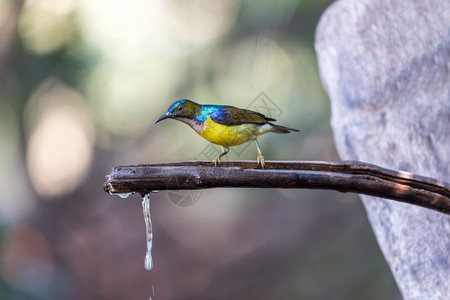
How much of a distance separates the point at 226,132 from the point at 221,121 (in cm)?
4

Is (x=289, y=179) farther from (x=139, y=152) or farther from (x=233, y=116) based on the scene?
(x=139, y=152)

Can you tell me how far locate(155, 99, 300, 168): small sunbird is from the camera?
194 cm

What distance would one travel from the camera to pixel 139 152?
24.0ft

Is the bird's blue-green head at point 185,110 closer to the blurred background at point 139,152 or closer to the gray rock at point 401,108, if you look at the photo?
the gray rock at point 401,108

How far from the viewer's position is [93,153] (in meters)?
7.15

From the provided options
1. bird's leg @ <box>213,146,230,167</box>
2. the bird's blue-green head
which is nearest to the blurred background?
bird's leg @ <box>213,146,230,167</box>

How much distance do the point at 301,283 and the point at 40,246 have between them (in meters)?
2.76

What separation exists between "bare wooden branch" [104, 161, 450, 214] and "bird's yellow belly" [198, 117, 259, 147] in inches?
4.7

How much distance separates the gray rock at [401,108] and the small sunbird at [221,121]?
0.65 meters

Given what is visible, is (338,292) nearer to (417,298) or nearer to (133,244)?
(133,244)

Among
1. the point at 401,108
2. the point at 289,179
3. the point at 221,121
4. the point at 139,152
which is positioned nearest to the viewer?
the point at 289,179

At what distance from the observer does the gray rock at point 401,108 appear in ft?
7.61

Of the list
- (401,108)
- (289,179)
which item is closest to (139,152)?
(401,108)

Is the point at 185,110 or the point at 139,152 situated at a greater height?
the point at 139,152
